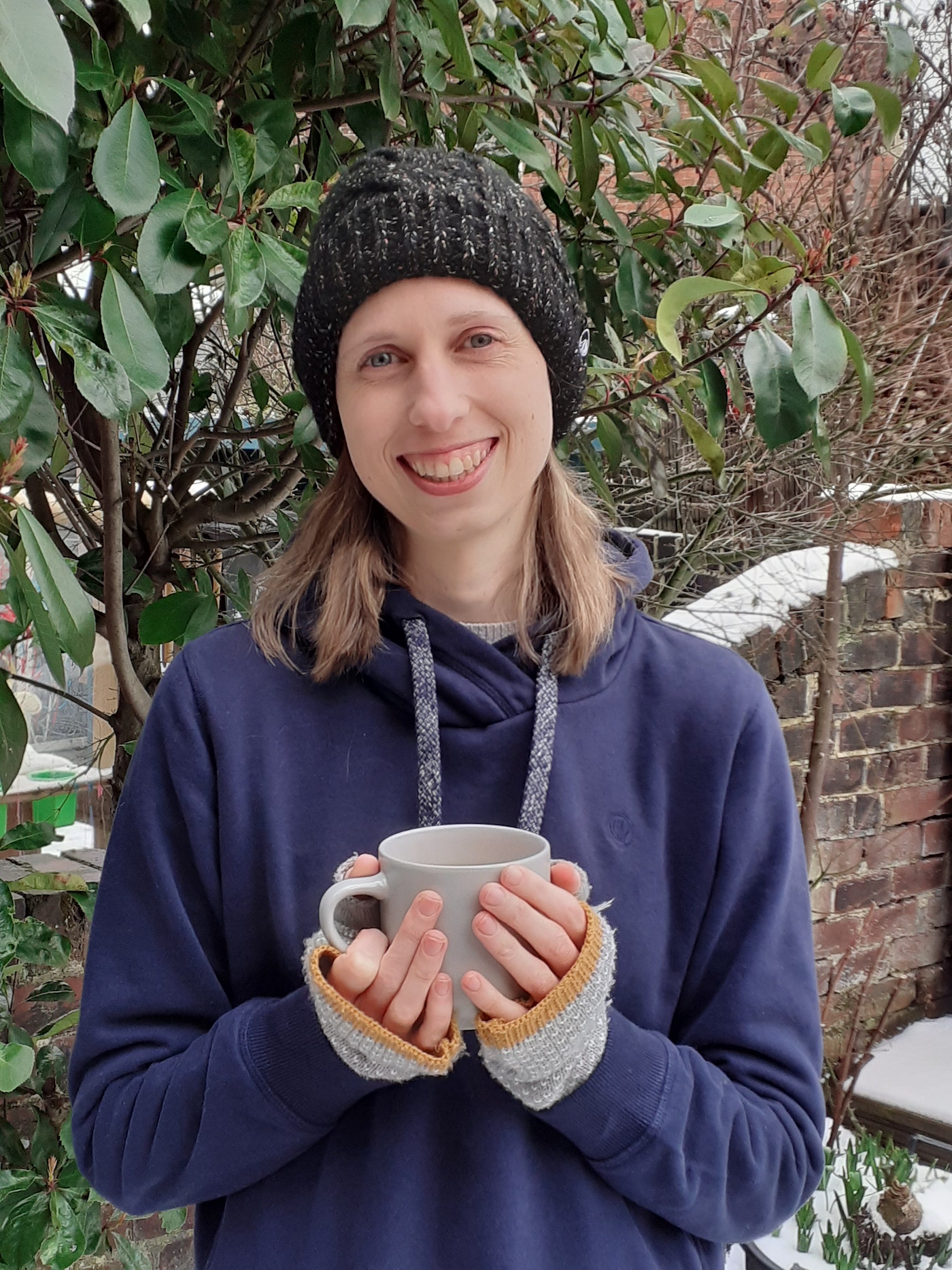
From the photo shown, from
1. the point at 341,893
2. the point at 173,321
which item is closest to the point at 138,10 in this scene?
the point at 173,321

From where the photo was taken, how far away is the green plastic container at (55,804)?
1939mm

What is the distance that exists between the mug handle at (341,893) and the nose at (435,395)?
1.24ft

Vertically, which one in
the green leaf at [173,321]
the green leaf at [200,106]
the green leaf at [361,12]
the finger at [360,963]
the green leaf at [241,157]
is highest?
the green leaf at [361,12]

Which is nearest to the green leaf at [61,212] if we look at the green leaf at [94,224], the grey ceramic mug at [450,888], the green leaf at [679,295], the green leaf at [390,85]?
the green leaf at [94,224]

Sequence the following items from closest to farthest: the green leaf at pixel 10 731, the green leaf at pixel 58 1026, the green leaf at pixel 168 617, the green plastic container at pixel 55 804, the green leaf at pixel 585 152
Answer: the green leaf at pixel 10 731 < the green leaf at pixel 585 152 < the green leaf at pixel 168 617 < the green leaf at pixel 58 1026 < the green plastic container at pixel 55 804

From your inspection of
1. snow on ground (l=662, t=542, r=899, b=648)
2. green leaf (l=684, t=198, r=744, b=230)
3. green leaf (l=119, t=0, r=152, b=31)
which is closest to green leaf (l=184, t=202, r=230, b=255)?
green leaf (l=119, t=0, r=152, b=31)

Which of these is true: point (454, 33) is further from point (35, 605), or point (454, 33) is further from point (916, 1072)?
point (916, 1072)

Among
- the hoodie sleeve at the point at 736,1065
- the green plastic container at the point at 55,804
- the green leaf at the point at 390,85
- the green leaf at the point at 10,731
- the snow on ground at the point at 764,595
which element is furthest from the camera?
the snow on ground at the point at 764,595

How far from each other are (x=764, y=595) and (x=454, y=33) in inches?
81.2

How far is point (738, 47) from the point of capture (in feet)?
7.47

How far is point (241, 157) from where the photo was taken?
99 cm

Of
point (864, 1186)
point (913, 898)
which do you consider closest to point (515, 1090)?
point (864, 1186)

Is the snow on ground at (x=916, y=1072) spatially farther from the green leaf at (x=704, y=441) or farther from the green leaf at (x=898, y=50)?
the green leaf at (x=898, y=50)

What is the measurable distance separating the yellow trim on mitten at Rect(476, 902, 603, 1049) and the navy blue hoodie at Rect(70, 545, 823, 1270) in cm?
9
